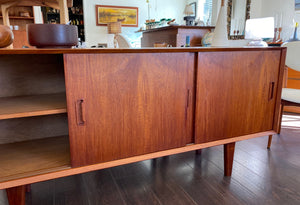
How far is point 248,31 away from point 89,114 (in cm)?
167

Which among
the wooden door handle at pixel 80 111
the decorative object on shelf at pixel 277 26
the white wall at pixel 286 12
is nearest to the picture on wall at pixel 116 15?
the white wall at pixel 286 12

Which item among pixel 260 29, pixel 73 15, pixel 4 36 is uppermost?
pixel 73 15

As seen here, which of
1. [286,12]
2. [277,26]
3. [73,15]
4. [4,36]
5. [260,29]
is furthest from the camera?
[73,15]

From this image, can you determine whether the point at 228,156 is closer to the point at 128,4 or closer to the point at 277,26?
the point at 277,26

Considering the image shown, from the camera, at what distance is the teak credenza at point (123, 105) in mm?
1015

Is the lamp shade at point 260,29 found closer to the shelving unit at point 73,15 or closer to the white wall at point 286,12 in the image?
the white wall at point 286,12

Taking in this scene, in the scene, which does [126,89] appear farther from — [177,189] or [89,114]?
[177,189]

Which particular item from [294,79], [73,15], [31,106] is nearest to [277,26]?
[294,79]

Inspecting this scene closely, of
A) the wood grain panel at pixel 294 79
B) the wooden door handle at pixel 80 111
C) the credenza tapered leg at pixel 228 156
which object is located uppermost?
the wooden door handle at pixel 80 111

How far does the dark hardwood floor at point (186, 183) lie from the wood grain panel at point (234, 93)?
32 cm

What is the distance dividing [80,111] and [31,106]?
9.3 inches

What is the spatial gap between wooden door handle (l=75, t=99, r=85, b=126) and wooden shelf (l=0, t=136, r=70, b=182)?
22cm

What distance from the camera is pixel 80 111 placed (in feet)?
3.34

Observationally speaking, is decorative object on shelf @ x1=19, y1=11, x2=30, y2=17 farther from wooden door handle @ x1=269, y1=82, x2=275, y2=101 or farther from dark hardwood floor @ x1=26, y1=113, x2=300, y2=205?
wooden door handle @ x1=269, y1=82, x2=275, y2=101
